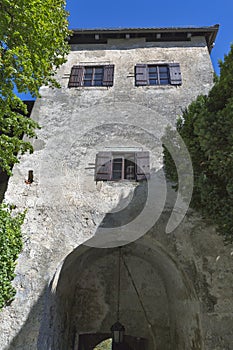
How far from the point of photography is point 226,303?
18.8 ft

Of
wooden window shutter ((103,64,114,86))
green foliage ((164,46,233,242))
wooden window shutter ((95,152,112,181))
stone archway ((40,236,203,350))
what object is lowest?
stone archway ((40,236,203,350))

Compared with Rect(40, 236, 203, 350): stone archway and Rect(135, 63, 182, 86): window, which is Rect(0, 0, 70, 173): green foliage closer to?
Rect(40, 236, 203, 350): stone archway

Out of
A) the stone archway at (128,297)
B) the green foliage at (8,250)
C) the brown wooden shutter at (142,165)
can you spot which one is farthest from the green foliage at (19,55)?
the stone archway at (128,297)

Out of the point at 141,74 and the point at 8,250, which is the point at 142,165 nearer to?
the point at 8,250

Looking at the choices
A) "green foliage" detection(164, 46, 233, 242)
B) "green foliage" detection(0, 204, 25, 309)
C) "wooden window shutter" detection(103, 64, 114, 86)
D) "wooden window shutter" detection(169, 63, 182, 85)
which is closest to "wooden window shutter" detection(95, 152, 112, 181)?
"green foliage" detection(0, 204, 25, 309)

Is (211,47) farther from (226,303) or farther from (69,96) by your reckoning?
(226,303)

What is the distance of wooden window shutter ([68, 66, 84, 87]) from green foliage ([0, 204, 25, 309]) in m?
5.40

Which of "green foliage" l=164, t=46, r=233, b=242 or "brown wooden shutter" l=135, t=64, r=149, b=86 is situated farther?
"brown wooden shutter" l=135, t=64, r=149, b=86

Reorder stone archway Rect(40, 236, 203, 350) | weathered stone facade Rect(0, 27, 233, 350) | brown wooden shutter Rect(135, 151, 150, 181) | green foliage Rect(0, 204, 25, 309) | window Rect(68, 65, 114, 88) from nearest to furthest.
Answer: green foliage Rect(0, 204, 25, 309), weathered stone facade Rect(0, 27, 233, 350), stone archway Rect(40, 236, 203, 350), brown wooden shutter Rect(135, 151, 150, 181), window Rect(68, 65, 114, 88)

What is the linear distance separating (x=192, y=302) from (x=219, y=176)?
302 centimetres

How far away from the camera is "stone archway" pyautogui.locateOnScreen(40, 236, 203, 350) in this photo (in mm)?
6992

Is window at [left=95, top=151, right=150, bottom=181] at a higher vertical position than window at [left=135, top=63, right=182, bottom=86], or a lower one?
lower

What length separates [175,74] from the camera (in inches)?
387

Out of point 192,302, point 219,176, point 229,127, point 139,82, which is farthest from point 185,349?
point 139,82
